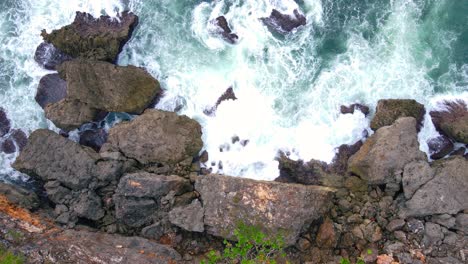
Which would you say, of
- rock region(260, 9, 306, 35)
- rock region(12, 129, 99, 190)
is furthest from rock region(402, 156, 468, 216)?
rock region(12, 129, 99, 190)

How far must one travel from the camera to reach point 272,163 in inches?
1136

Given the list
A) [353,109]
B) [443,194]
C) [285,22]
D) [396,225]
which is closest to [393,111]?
[353,109]

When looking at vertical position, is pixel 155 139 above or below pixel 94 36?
below

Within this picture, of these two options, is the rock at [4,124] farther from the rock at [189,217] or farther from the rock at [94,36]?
the rock at [189,217]

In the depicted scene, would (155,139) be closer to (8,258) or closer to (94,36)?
(94,36)

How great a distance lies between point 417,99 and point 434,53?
3605 millimetres

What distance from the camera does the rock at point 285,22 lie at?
3105 cm

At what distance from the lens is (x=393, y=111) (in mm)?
28016

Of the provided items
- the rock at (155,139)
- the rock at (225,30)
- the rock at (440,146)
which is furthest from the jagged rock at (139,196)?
the rock at (440,146)

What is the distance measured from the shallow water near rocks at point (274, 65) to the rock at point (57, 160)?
117 inches

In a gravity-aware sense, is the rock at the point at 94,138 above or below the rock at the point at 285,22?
below

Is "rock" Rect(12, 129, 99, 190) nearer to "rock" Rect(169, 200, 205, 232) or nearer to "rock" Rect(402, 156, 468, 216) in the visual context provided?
"rock" Rect(169, 200, 205, 232)

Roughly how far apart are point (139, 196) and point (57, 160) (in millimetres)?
5935

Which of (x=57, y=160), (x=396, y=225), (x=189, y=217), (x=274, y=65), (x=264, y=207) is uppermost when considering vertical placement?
(x=274, y=65)
